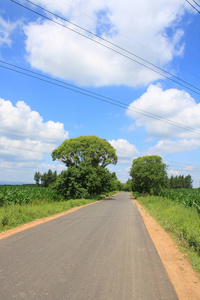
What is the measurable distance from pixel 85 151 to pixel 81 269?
31637mm

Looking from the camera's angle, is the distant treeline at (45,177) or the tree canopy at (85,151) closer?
the tree canopy at (85,151)

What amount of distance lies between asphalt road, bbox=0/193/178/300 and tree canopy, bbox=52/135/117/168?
94.6 ft

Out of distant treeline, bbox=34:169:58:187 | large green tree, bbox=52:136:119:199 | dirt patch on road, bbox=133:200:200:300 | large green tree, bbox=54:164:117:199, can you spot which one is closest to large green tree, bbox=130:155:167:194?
large green tree, bbox=52:136:119:199

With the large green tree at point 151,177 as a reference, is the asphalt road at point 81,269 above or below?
below

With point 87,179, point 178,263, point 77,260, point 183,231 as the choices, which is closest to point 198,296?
point 178,263

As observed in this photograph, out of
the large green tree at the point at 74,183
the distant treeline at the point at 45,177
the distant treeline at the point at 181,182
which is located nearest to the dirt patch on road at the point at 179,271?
the large green tree at the point at 74,183

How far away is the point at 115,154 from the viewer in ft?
130

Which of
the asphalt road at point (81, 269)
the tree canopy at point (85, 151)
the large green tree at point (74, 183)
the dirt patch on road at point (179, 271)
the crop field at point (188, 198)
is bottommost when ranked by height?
the dirt patch on road at point (179, 271)

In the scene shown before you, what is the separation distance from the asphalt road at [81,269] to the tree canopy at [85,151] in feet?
94.6

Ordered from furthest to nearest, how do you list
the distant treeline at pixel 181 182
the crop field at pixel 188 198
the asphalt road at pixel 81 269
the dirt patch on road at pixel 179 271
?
the distant treeline at pixel 181 182 → the crop field at pixel 188 198 → the dirt patch on road at pixel 179 271 → the asphalt road at pixel 81 269

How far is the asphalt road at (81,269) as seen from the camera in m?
3.57

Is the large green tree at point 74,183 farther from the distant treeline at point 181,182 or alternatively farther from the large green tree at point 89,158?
the distant treeline at point 181,182

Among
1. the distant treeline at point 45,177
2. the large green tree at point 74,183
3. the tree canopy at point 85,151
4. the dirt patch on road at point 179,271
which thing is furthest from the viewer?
the distant treeline at point 45,177

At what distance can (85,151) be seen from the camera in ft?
118
